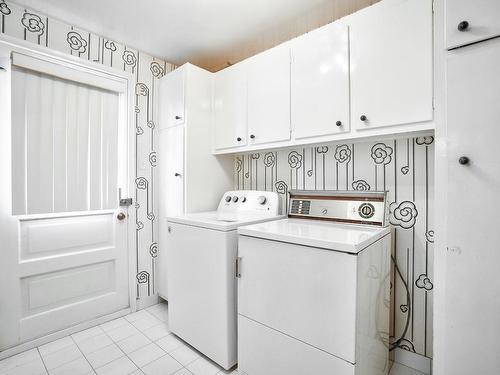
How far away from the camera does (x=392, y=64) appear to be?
1306mm

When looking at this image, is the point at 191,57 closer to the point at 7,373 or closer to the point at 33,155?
the point at 33,155

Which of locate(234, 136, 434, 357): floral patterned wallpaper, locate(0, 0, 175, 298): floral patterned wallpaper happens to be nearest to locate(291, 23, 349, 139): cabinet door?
locate(234, 136, 434, 357): floral patterned wallpaper

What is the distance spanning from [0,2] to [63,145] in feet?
3.13

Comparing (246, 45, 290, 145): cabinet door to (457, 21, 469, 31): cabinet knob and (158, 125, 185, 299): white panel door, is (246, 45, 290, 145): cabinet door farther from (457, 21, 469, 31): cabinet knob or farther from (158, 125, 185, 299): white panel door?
(457, 21, 469, 31): cabinet knob

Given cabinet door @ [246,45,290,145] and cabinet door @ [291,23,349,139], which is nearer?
cabinet door @ [291,23,349,139]

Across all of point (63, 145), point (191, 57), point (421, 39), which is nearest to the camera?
point (421, 39)

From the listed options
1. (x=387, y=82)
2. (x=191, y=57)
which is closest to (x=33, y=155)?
(x=191, y=57)

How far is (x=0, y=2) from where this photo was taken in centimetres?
165

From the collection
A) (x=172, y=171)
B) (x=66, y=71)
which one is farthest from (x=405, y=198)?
(x=66, y=71)

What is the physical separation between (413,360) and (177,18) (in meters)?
2.78

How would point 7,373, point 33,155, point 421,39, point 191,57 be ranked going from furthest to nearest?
point 191,57 → point 33,155 → point 7,373 → point 421,39

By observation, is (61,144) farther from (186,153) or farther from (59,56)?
(186,153)

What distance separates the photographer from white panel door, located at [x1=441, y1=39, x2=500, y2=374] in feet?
2.91

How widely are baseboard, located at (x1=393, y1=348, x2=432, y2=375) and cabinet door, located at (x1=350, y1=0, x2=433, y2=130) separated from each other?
1.40 metres
